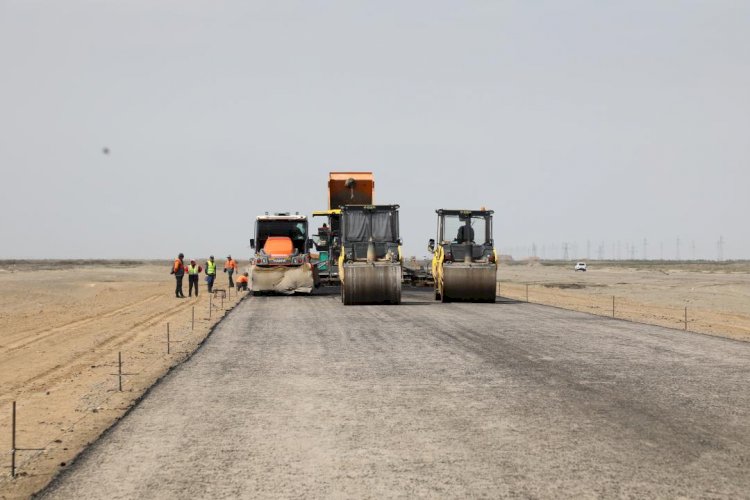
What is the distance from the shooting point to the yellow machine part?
31.5 meters

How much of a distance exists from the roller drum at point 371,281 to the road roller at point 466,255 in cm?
194

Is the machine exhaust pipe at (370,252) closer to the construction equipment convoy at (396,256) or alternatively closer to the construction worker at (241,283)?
the construction equipment convoy at (396,256)

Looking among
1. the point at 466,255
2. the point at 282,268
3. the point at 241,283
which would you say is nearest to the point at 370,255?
the point at 466,255

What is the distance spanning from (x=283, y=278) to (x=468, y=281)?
815cm

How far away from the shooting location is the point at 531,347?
15406 millimetres

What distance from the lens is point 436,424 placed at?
8625 mm

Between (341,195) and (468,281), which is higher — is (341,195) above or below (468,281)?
above

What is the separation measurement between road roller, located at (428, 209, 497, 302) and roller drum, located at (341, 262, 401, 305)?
194 centimetres

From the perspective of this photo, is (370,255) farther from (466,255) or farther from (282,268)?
(282,268)

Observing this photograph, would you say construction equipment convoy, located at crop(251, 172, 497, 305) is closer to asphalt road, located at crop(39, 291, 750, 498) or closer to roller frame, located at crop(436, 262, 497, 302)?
roller frame, located at crop(436, 262, 497, 302)

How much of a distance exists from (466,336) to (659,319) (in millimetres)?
10019

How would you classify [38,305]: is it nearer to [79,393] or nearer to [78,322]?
[78,322]

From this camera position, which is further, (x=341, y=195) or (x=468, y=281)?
(x=341, y=195)

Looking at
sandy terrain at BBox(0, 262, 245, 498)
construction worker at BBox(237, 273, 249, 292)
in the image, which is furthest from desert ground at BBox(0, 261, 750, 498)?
construction worker at BBox(237, 273, 249, 292)
